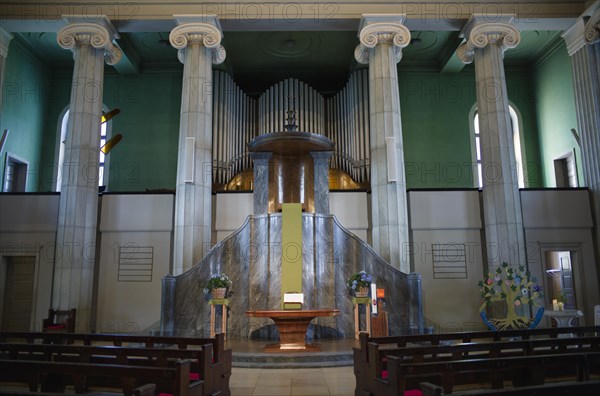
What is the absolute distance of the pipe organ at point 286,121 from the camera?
13242 millimetres

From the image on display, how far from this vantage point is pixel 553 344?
16.4 ft

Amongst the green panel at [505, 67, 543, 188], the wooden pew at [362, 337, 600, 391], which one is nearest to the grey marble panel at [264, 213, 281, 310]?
the wooden pew at [362, 337, 600, 391]

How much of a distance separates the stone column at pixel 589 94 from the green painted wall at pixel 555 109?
1.71m

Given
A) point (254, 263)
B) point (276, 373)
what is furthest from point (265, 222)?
point (276, 373)

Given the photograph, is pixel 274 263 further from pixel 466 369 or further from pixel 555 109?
pixel 555 109

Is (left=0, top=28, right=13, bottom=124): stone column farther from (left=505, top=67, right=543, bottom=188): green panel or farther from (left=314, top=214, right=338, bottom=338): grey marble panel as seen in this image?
(left=505, top=67, right=543, bottom=188): green panel

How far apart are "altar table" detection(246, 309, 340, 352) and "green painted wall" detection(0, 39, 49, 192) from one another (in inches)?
377

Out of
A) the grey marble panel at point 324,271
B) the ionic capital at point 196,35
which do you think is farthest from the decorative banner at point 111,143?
the grey marble panel at point 324,271

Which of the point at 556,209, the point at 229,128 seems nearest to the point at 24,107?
the point at 229,128

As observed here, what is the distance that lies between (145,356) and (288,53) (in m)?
11.8

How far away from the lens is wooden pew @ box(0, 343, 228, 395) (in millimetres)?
4430

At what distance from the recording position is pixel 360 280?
8859 millimetres

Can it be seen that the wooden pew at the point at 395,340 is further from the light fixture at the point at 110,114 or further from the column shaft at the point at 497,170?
the light fixture at the point at 110,114

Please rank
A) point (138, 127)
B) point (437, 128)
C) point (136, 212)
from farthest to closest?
point (437, 128) → point (138, 127) → point (136, 212)
